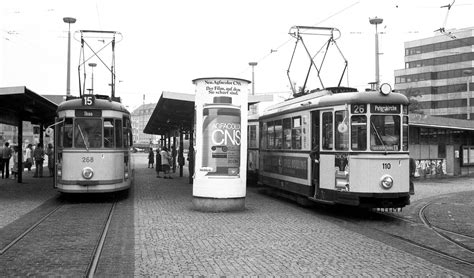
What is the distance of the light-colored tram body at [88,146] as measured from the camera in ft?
46.7

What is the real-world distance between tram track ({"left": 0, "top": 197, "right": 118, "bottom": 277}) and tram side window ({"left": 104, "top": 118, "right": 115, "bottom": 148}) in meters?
2.41

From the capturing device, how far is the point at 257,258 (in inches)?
293

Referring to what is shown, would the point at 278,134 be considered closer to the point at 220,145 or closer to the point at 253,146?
the point at 220,145

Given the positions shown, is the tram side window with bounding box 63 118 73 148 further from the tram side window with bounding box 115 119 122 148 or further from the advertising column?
the advertising column

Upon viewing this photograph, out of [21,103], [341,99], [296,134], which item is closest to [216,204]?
[296,134]

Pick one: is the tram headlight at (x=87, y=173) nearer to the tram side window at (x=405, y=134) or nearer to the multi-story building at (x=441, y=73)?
the tram side window at (x=405, y=134)

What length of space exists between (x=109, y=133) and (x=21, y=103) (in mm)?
6196

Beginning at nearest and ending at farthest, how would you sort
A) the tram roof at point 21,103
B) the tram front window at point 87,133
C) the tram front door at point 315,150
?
the tram front door at point 315,150
the tram front window at point 87,133
the tram roof at point 21,103

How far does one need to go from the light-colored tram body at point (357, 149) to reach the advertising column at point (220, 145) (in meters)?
1.80

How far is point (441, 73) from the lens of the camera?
3314 inches

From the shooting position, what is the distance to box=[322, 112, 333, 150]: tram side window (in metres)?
12.1

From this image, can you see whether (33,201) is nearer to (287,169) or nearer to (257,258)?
(287,169)

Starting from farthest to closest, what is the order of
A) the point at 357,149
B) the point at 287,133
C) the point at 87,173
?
the point at 287,133 → the point at 87,173 → the point at 357,149

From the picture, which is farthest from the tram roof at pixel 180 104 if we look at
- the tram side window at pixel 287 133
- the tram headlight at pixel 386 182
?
the tram headlight at pixel 386 182
